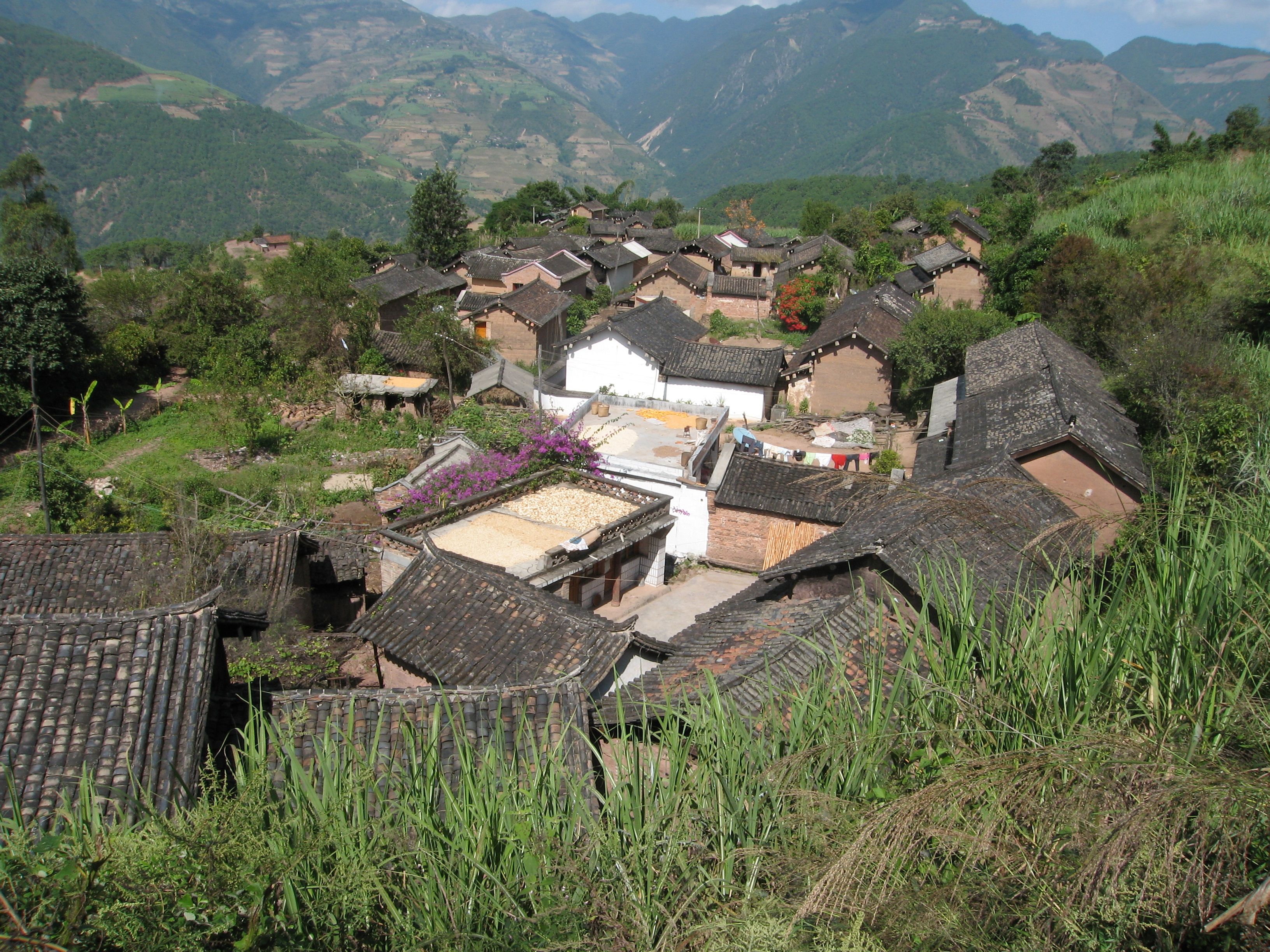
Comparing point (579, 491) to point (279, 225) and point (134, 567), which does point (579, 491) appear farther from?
point (279, 225)

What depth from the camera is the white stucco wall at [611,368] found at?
28125 mm

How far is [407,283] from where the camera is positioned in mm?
38531

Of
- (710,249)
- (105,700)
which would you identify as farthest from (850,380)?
(710,249)

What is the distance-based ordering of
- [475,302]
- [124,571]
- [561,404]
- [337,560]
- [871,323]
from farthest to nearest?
[475,302] < [871,323] < [561,404] < [337,560] < [124,571]

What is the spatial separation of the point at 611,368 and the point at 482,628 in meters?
19.9

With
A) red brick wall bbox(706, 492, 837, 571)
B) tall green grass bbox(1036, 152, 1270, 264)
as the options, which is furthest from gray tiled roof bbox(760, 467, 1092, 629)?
tall green grass bbox(1036, 152, 1270, 264)

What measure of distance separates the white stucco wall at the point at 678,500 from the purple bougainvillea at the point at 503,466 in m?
0.96

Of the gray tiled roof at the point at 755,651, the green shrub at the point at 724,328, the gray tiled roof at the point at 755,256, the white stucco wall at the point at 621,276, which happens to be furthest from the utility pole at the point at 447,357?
the gray tiled roof at the point at 755,256

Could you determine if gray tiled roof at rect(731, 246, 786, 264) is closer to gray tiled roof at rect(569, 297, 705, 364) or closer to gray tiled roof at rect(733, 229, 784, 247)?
gray tiled roof at rect(733, 229, 784, 247)

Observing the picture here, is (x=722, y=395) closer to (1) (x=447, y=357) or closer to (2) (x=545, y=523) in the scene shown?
(1) (x=447, y=357)

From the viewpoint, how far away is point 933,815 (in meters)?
2.20

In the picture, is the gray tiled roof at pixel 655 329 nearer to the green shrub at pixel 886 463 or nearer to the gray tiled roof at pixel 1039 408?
the green shrub at pixel 886 463

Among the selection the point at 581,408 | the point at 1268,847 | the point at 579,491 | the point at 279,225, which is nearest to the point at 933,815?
the point at 1268,847

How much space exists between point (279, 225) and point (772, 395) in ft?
356
